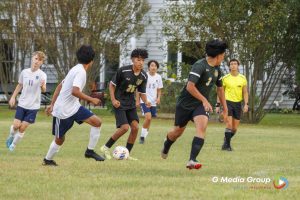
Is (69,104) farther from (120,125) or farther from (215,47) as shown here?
(120,125)

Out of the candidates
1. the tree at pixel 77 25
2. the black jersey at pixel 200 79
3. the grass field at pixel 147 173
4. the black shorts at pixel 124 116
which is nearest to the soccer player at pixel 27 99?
the grass field at pixel 147 173

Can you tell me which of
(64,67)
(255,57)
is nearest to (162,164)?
(255,57)

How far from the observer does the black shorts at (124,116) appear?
47.6ft

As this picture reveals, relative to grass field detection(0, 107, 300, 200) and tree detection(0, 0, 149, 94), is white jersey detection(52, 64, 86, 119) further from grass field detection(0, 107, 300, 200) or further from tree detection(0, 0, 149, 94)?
tree detection(0, 0, 149, 94)

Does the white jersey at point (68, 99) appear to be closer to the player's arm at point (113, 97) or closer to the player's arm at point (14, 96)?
the player's arm at point (113, 97)

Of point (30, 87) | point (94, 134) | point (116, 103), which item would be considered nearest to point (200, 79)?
point (94, 134)

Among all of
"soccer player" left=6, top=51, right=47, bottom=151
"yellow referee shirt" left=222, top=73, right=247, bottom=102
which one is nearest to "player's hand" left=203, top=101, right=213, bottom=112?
"soccer player" left=6, top=51, right=47, bottom=151

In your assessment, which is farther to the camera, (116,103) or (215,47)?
(116,103)

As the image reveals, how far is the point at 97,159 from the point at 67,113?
1355mm

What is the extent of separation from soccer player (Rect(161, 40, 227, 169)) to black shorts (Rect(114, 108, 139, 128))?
1.86 meters

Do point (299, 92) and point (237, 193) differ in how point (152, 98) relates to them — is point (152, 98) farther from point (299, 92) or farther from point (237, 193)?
point (299, 92)

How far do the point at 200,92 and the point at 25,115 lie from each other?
5.37 meters

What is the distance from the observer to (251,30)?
32.1m

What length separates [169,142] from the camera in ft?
44.0
